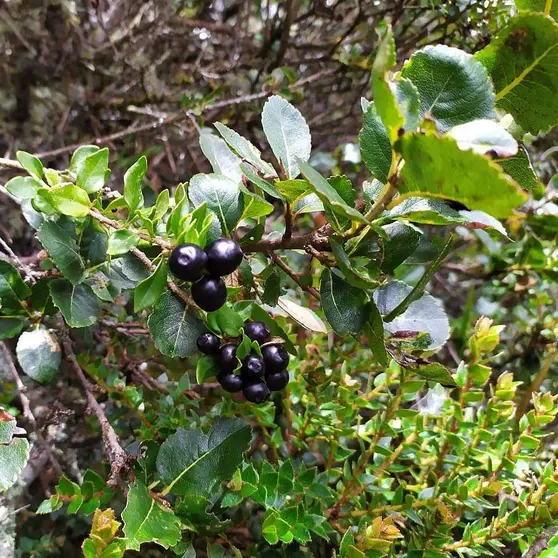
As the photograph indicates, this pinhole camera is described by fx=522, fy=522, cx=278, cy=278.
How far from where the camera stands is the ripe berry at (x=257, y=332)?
673mm

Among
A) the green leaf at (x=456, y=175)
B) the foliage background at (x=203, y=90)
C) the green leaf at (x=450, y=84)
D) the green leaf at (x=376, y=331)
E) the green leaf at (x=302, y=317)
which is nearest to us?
the green leaf at (x=456, y=175)

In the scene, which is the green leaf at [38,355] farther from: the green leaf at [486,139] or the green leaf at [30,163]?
the green leaf at [486,139]

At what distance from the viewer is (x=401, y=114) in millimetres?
449

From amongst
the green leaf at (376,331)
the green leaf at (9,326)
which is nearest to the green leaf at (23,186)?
the green leaf at (9,326)

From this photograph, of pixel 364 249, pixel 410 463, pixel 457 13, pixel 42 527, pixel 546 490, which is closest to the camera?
pixel 364 249

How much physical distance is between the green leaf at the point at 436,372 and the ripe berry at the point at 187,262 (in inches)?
11.8

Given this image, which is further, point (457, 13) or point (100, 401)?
point (457, 13)

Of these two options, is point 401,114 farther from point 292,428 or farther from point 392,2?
point 392,2

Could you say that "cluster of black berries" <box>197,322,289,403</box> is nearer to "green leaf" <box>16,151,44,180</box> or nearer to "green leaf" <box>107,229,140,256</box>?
"green leaf" <box>107,229,140,256</box>

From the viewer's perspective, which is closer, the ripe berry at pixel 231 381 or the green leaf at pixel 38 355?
the ripe berry at pixel 231 381

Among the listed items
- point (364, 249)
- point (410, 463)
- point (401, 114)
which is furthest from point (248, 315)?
point (410, 463)

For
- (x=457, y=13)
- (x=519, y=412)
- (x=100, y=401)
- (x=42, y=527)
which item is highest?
(x=457, y=13)

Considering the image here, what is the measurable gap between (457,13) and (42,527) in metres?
1.83

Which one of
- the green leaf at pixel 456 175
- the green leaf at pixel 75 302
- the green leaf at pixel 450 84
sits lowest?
the green leaf at pixel 75 302
